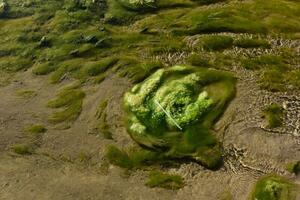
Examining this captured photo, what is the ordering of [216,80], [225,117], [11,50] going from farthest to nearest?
[11,50] → [216,80] → [225,117]

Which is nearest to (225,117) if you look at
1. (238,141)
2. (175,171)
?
(238,141)

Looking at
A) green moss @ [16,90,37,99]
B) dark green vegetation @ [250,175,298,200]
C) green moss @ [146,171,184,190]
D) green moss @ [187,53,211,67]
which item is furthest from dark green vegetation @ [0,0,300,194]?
dark green vegetation @ [250,175,298,200]

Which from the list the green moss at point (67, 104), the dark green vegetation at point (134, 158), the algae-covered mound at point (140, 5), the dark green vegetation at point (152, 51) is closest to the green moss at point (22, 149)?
the dark green vegetation at point (152, 51)

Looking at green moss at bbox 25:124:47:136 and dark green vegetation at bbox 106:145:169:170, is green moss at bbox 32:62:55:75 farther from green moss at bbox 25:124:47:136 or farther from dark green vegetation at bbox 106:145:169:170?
dark green vegetation at bbox 106:145:169:170

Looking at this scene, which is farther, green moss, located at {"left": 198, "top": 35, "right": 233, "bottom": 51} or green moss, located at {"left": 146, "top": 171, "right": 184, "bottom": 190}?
green moss, located at {"left": 198, "top": 35, "right": 233, "bottom": 51}

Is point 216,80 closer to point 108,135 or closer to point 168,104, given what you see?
point 168,104

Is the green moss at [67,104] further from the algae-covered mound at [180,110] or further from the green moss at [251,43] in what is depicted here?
the green moss at [251,43]
